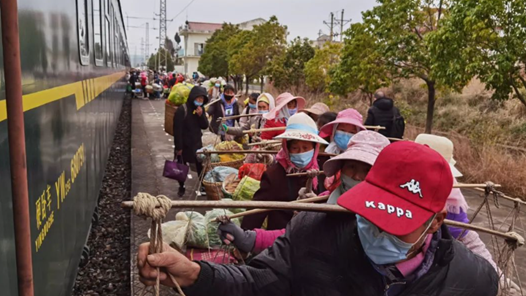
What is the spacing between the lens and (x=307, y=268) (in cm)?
158

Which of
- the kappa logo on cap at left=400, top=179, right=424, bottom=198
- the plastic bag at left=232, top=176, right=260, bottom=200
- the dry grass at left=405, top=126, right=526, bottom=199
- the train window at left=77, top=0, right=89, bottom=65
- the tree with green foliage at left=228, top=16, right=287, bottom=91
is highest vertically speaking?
the tree with green foliage at left=228, top=16, right=287, bottom=91

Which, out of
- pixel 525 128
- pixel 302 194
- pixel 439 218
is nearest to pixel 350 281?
pixel 439 218

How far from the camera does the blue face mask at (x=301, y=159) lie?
3038 millimetres

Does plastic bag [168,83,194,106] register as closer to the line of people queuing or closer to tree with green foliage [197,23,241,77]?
the line of people queuing

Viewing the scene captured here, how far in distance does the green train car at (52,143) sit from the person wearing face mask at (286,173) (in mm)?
1128

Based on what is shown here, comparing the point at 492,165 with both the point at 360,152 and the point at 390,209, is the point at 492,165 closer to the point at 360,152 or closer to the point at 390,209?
the point at 360,152

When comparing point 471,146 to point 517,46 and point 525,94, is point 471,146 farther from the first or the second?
point 525,94

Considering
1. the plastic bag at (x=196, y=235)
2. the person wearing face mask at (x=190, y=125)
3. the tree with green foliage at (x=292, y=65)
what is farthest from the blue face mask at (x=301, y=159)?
the tree with green foliage at (x=292, y=65)

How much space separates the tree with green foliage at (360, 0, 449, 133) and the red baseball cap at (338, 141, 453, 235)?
889 centimetres

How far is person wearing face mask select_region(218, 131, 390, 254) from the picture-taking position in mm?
2371

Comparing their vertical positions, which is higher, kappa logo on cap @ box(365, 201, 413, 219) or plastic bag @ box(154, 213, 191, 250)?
kappa logo on cap @ box(365, 201, 413, 219)

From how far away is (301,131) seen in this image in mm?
3188

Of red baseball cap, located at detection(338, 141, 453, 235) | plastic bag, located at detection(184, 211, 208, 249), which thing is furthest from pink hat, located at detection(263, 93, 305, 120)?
red baseball cap, located at detection(338, 141, 453, 235)

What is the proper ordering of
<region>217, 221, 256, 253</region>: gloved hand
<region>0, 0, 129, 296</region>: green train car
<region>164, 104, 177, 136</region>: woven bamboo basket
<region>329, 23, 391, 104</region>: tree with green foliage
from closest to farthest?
<region>0, 0, 129, 296</region>: green train car
<region>217, 221, 256, 253</region>: gloved hand
<region>164, 104, 177, 136</region>: woven bamboo basket
<region>329, 23, 391, 104</region>: tree with green foliage
